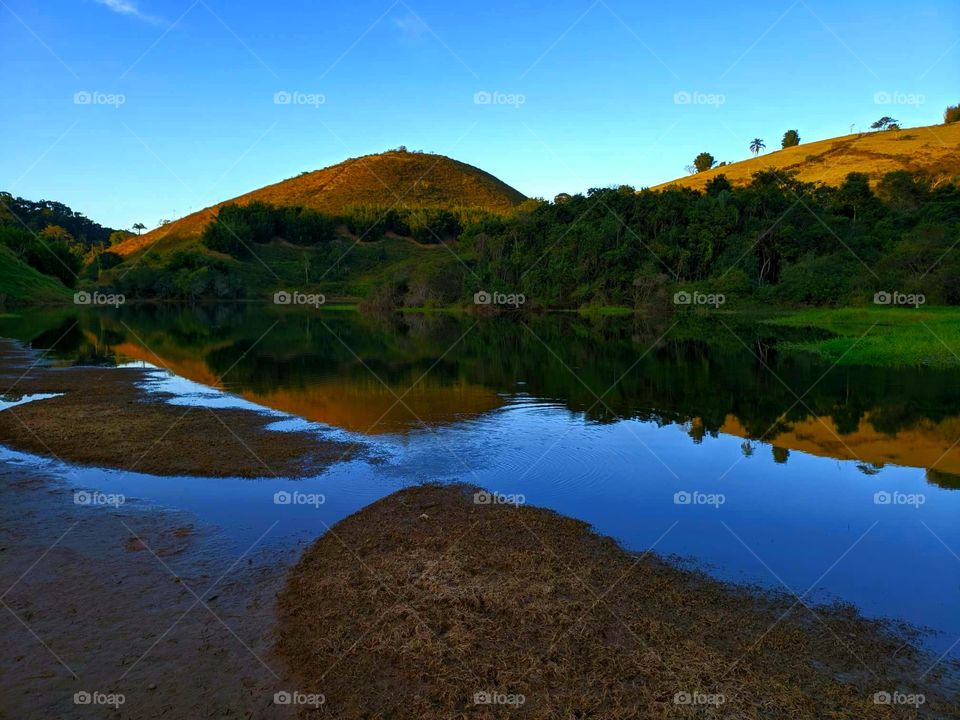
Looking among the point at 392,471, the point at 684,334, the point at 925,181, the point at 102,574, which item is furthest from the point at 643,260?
the point at 102,574

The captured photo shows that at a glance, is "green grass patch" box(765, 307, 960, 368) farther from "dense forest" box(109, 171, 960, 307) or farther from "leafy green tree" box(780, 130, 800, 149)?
"leafy green tree" box(780, 130, 800, 149)

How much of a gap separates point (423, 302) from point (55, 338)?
56.5 metres

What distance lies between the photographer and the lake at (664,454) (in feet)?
29.1

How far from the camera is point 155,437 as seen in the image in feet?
48.7

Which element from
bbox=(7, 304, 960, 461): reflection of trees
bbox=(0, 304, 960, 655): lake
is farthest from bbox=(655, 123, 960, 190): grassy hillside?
bbox=(0, 304, 960, 655): lake

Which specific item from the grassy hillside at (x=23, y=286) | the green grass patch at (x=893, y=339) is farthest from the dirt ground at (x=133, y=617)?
the grassy hillside at (x=23, y=286)

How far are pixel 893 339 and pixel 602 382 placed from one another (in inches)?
760

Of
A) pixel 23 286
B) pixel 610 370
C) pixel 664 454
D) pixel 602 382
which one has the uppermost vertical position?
pixel 23 286

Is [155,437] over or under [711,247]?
under

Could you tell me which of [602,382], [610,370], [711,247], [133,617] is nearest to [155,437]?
[133,617]

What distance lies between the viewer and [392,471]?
1269 centimetres

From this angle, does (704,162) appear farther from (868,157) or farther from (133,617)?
(133,617)

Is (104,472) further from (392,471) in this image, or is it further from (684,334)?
(684,334)

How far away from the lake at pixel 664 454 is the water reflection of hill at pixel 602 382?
0.43 feet
